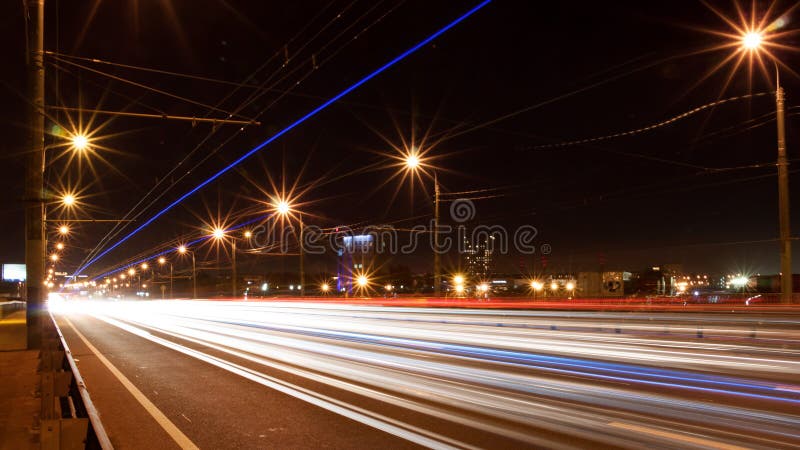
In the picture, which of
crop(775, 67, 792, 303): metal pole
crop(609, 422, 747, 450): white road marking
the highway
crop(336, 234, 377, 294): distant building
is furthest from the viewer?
crop(336, 234, 377, 294): distant building

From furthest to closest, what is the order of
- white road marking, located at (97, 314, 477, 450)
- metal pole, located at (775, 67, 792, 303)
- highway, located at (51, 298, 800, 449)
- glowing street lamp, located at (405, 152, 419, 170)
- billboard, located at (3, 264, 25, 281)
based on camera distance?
billboard, located at (3, 264, 25, 281), glowing street lamp, located at (405, 152, 419, 170), metal pole, located at (775, 67, 792, 303), highway, located at (51, 298, 800, 449), white road marking, located at (97, 314, 477, 450)

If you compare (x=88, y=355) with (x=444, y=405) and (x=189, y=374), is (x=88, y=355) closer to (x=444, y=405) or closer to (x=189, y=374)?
(x=189, y=374)

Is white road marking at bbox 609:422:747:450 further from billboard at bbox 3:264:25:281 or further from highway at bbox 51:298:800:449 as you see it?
billboard at bbox 3:264:25:281

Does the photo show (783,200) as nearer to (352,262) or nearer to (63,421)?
(63,421)

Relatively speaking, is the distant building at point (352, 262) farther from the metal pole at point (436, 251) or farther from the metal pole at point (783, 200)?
the metal pole at point (783, 200)

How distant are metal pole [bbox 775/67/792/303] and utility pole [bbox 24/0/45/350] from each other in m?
19.7

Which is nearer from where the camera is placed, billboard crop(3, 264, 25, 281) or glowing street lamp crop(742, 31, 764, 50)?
glowing street lamp crop(742, 31, 764, 50)

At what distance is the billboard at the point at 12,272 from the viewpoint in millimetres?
49537

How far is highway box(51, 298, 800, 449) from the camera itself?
22.5 feet

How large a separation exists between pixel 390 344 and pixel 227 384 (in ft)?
20.6

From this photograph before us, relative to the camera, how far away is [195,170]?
26.1 metres

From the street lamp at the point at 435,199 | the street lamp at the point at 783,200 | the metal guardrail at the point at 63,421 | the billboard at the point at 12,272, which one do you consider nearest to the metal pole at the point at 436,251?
the street lamp at the point at 435,199

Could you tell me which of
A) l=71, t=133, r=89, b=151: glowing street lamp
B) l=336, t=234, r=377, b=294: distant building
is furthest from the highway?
l=336, t=234, r=377, b=294: distant building

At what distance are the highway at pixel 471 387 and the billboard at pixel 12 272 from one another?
37.1 metres
